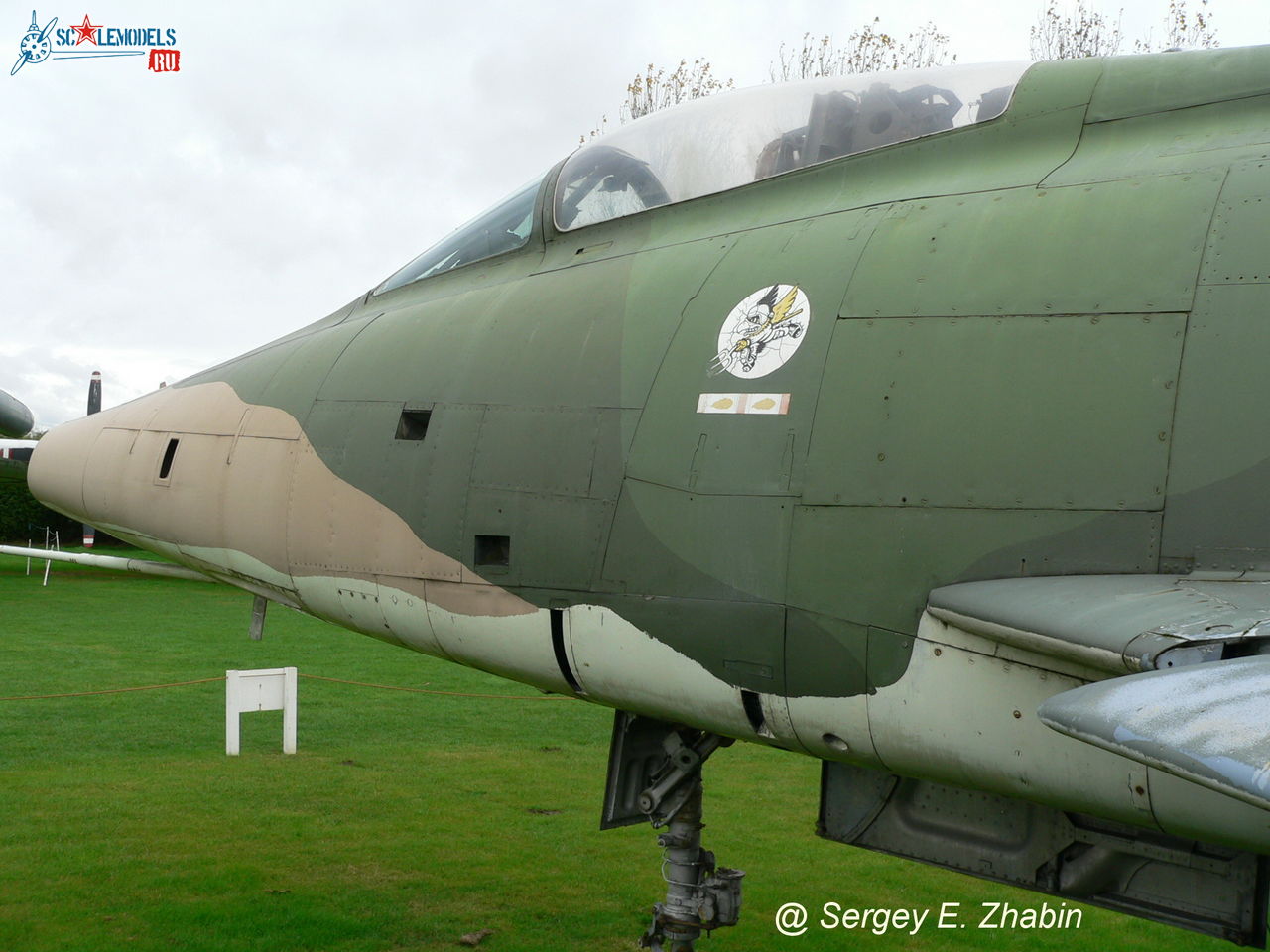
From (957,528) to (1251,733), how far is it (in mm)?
1181

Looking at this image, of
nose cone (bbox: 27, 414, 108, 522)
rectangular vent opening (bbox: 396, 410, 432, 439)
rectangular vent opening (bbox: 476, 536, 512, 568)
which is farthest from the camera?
nose cone (bbox: 27, 414, 108, 522)

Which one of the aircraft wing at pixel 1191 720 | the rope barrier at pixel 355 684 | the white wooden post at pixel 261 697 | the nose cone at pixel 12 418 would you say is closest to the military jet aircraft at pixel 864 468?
the aircraft wing at pixel 1191 720

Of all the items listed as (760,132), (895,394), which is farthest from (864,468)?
(760,132)

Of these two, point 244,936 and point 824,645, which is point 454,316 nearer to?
point 824,645

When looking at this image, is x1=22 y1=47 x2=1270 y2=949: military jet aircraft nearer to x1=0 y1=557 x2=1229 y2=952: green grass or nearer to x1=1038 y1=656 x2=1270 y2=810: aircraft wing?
x1=1038 y1=656 x2=1270 y2=810: aircraft wing

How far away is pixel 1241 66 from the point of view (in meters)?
3.27

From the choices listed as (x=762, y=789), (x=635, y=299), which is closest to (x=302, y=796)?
(x=762, y=789)

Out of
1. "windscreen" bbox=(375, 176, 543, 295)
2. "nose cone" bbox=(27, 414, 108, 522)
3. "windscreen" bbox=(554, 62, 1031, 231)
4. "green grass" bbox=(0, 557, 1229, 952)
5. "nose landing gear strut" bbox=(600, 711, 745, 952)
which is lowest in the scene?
"green grass" bbox=(0, 557, 1229, 952)

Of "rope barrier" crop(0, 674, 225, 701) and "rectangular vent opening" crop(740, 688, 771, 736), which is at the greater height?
"rectangular vent opening" crop(740, 688, 771, 736)

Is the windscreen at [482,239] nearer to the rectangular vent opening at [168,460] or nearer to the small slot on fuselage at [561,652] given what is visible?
the rectangular vent opening at [168,460]

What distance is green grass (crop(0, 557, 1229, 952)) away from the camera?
257 inches

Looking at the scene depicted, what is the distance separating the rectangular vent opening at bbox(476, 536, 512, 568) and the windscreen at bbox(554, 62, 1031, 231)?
1.41 metres

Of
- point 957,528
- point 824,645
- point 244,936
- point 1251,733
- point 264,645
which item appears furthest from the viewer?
point 264,645

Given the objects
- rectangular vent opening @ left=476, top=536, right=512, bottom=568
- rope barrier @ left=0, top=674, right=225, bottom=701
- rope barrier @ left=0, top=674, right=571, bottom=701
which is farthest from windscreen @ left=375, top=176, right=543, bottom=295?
rope barrier @ left=0, top=674, right=225, bottom=701
